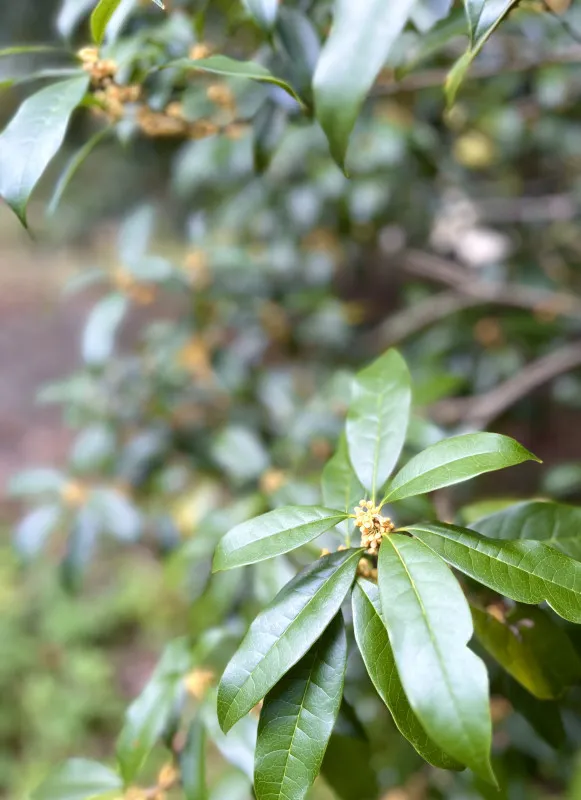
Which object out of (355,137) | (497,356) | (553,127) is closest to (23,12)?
(355,137)

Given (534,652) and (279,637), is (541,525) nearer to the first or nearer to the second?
(534,652)

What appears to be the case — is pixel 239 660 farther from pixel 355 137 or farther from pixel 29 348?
pixel 29 348

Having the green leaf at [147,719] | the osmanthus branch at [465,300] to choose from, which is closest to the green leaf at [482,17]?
the green leaf at [147,719]

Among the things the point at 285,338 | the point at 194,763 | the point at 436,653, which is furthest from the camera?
the point at 285,338

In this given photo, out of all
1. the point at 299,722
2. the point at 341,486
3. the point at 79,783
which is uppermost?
the point at 341,486

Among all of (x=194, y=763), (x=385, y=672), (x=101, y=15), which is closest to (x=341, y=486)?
(x=385, y=672)

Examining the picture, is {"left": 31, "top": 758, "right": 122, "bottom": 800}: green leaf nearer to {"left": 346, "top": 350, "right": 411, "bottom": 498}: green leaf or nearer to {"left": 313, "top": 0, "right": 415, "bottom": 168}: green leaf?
{"left": 346, "top": 350, "right": 411, "bottom": 498}: green leaf

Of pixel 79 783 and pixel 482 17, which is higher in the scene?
pixel 482 17
